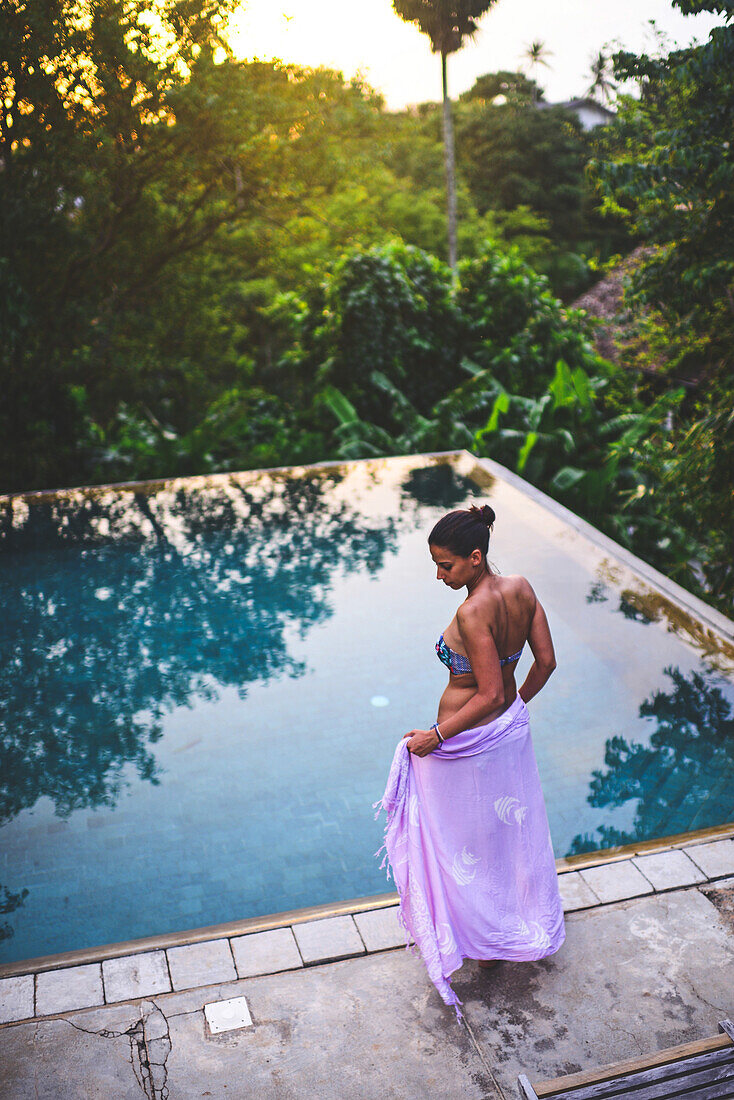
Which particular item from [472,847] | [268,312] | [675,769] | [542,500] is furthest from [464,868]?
[268,312]

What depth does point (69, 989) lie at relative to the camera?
3135 millimetres

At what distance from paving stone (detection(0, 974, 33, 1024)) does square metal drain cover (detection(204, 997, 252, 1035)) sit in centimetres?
62

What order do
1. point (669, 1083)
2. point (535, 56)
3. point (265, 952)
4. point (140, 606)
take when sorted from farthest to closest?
point (535, 56), point (140, 606), point (265, 952), point (669, 1083)

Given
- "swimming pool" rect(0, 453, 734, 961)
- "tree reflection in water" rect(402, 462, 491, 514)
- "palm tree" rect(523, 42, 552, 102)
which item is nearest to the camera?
"swimming pool" rect(0, 453, 734, 961)

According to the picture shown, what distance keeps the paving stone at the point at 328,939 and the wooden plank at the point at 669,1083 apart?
0.97m

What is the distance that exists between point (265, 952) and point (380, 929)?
1.48ft

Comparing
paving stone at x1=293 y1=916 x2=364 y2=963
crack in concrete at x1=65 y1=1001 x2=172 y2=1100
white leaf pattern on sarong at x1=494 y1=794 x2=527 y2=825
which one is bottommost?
paving stone at x1=293 y1=916 x2=364 y2=963

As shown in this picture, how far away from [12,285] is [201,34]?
178 inches

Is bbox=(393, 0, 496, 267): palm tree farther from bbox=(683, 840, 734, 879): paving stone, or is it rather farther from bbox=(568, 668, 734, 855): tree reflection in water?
bbox=(683, 840, 734, 879): paving stone

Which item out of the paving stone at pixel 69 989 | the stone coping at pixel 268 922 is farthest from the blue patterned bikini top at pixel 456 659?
the paving stone at pixel 69 989

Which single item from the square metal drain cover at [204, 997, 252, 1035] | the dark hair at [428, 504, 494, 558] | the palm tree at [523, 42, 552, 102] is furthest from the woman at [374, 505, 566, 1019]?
the palm tree at [523, 42, 552, 102]

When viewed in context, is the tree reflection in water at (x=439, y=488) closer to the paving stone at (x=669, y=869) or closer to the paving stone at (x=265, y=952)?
the paving stone at (x=669, y=869)

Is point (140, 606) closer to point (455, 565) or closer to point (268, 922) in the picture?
point (268, 922)

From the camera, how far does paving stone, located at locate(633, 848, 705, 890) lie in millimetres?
3619
